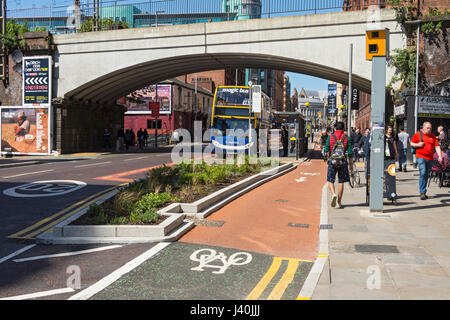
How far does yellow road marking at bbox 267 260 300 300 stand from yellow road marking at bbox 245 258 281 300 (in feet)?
0.45

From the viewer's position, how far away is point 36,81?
108ft

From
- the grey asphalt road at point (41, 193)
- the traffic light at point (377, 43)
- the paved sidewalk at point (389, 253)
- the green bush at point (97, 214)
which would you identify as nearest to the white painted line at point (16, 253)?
the grey asphalt road at point (41, 193)

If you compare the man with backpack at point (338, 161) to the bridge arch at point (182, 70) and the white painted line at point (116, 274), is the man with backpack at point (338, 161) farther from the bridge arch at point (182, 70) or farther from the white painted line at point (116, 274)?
the bridge arch at point (182, 70)

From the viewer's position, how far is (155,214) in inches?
322

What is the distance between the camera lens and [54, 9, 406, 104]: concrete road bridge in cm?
2536

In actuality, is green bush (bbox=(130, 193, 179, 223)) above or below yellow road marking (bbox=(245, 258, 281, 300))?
above

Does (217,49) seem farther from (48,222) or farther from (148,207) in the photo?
(48,222)

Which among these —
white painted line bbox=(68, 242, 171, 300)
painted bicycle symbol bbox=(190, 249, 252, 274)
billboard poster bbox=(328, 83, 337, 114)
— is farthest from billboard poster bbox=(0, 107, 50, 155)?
billboard poster bbox=(328, 83, 337, 114)

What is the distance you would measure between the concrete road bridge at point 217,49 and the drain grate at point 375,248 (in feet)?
57.7

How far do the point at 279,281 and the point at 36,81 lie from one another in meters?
32.1

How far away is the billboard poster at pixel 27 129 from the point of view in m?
32.8

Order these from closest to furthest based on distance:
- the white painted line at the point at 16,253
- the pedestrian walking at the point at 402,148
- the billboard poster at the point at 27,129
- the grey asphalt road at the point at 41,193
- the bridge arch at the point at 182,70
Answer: the white painted line at the point at 16,253 → the grey asphalt road at the point at 41,193 → the pedestrian walking at the point at 402,148 → the bridge arch at the point at 182,70 → the billboard poster at the point at 27,129

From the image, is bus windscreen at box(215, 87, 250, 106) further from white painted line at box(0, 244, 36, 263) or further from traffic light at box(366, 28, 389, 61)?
white painted line at box(0, 244, 36, 263)

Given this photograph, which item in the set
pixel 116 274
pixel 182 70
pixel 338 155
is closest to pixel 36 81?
pixel 182 70
